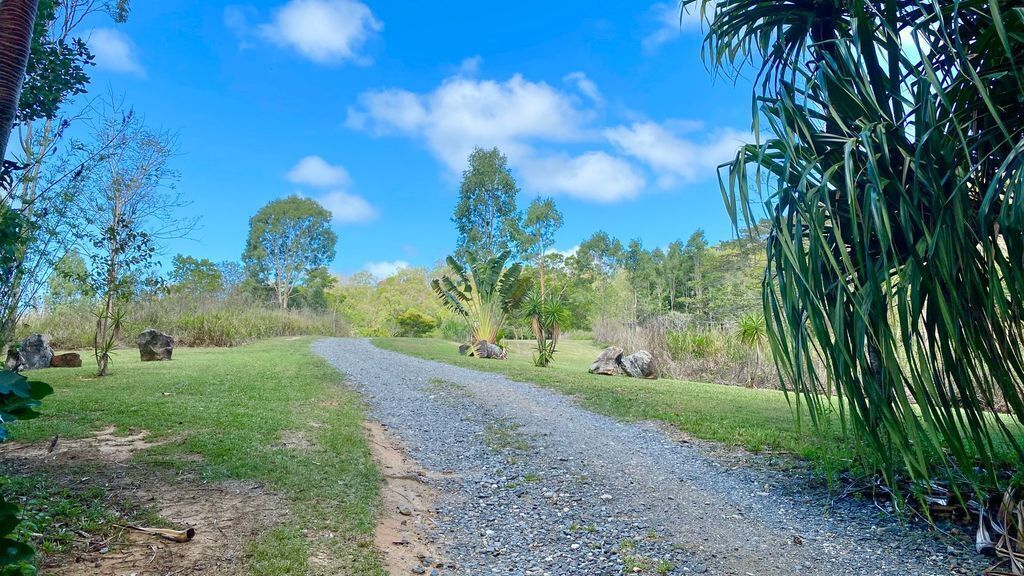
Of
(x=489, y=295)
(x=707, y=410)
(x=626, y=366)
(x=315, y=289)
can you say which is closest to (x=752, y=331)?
(x=626, y=366)

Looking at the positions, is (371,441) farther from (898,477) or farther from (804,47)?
(804,47)

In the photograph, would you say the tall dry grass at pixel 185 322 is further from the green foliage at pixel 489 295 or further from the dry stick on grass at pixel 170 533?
the green foliage at pixel 489 295

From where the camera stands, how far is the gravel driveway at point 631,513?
317 centimetres

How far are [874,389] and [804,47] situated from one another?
2.41 meters

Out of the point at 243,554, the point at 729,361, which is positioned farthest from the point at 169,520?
the point at 729,361

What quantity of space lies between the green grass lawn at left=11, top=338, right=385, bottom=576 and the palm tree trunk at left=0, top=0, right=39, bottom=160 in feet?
8.30

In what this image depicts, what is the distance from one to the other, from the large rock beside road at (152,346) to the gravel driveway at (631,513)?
8.88 m

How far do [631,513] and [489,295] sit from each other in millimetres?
16552

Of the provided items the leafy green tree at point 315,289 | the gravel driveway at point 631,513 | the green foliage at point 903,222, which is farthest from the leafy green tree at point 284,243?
the green foliage at point 903,222

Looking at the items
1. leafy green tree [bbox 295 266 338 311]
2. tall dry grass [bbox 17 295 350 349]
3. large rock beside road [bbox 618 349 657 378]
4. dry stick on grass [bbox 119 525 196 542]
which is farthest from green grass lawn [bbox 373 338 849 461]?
leafy green tree [bbox 295 266 338 311]

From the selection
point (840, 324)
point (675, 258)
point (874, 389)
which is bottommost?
point (874, 389)

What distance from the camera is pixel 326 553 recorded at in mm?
3098

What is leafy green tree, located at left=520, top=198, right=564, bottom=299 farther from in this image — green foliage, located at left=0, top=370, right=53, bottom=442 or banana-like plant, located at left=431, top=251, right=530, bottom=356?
green foliage, located at left=0, top=370, right=53, bottom=442

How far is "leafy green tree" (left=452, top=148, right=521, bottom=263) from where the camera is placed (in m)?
32.9
